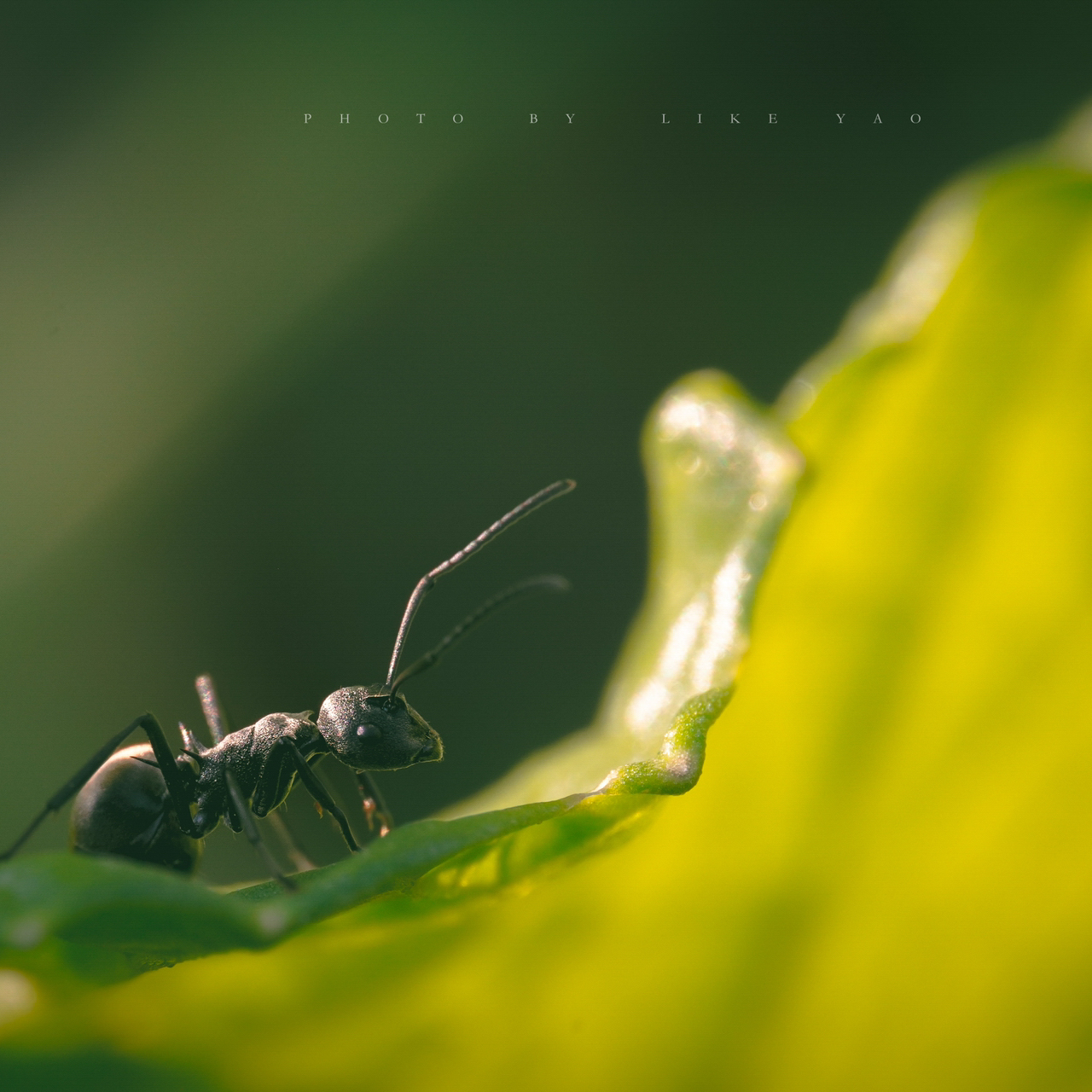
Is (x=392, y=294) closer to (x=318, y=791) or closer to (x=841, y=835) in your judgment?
(x=318, y=791)

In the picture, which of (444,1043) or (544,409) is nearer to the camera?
(444,1043)

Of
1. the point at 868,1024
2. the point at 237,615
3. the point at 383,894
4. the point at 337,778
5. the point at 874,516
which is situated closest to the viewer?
the point at 383,894

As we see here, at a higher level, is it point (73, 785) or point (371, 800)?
point (73, 785)

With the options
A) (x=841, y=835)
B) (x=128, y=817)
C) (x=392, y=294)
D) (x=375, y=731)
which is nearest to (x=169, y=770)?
(x=128, y=817)

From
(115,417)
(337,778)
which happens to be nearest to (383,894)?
(337,778)

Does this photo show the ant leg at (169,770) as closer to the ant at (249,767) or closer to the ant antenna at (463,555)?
the ant at (249,767)

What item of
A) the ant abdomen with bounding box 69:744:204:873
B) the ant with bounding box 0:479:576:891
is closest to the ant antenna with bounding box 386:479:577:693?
the ant with bounding box 0:479:576:891

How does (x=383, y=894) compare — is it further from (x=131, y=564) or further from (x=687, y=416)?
(x=131, y=564)
